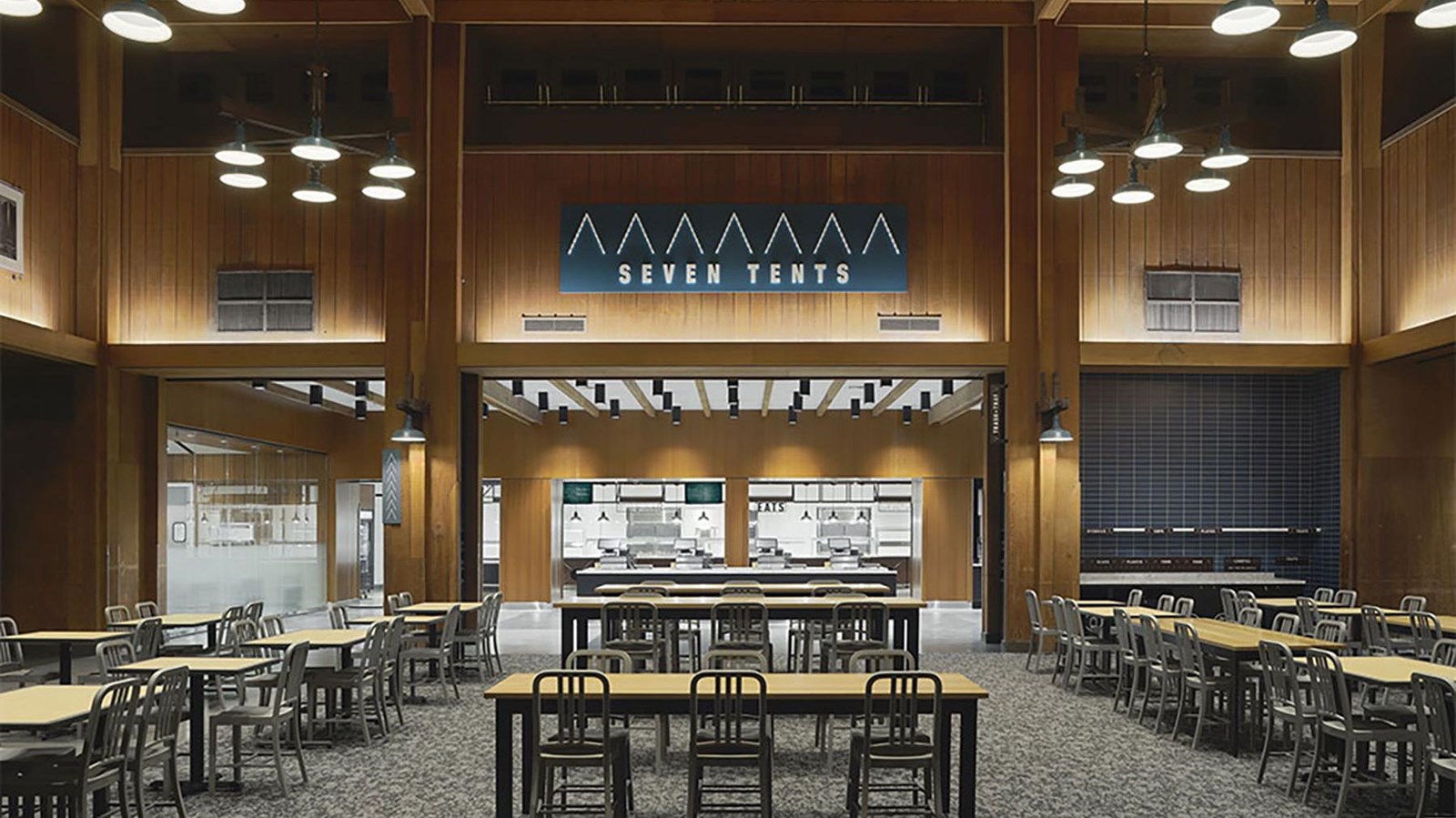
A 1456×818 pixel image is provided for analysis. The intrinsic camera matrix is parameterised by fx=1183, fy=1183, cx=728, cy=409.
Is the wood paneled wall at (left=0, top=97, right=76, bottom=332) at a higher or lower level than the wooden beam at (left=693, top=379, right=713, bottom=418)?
higher

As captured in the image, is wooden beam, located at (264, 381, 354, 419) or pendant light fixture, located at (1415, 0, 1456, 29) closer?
pendant light fixture, located at (1415, 0, 1456, 29)

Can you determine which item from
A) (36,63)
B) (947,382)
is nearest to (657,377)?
(947,382)

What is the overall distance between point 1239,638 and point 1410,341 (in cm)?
629

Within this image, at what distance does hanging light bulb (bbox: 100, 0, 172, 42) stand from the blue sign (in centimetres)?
834

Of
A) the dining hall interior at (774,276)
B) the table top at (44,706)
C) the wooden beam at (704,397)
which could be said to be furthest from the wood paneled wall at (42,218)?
the wooden beam at (704,397)

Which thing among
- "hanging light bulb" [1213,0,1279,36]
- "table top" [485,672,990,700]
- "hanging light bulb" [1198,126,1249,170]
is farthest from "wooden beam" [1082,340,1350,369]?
"table top" [485,672,990,700]

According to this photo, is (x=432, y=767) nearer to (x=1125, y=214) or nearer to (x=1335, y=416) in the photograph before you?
(x=1125, y=214)

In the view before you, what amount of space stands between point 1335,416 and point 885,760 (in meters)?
11.2

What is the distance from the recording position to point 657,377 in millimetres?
14734

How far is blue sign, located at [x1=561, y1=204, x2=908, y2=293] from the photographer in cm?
1455

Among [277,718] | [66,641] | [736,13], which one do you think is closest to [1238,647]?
[277,718]

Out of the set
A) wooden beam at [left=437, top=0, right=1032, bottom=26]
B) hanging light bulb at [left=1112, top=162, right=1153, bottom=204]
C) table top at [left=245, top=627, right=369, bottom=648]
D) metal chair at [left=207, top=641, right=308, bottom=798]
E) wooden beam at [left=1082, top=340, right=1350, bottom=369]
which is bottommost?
metal chair at [left=207, top=641, right=308, bottom=798]

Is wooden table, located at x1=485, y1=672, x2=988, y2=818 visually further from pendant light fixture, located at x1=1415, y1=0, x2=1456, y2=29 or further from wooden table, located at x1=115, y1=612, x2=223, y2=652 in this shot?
wooden table, located at x1=115, y1=612, x2=223, y2=652

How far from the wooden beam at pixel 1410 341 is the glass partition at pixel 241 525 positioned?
15.2 meters
